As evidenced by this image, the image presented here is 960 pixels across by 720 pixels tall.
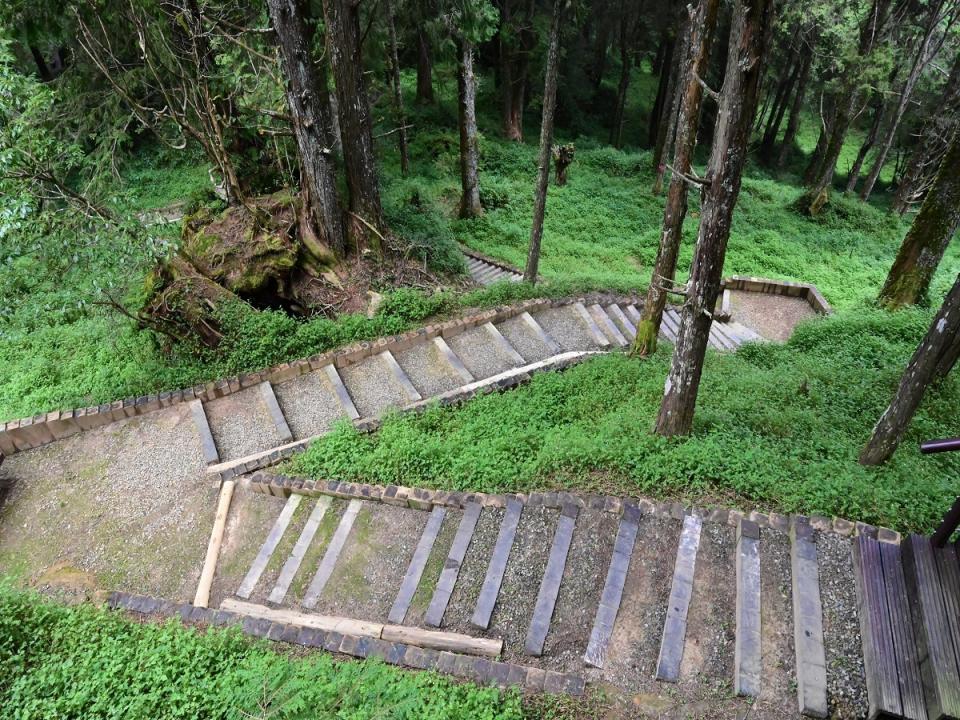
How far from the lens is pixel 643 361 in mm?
7766

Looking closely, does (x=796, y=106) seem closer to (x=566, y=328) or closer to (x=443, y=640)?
(x=566, y=328)

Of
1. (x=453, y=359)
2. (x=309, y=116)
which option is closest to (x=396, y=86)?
(x=309, y=116)

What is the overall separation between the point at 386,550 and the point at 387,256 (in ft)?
21.5

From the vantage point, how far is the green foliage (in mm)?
3848

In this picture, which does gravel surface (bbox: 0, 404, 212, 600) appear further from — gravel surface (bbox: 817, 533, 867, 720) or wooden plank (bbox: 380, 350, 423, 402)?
gravel surface (bbox: 817, 533, 867, 720)

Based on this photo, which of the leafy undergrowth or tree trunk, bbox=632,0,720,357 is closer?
the leafy undergrowth

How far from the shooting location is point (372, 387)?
8078 millimetres

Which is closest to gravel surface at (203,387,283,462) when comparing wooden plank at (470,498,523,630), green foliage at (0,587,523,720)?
green foliage at (0,587,523,720)

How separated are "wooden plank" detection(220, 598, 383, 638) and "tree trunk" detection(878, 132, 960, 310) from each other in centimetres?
1007

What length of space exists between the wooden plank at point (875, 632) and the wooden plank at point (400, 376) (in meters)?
5.37

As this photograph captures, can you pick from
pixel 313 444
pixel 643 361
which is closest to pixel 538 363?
pixel 643 361

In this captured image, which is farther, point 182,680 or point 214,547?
point 214,547

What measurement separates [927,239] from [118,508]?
42.1 ft

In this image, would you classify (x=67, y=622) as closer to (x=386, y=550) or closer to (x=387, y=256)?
(x=386, y=550)
